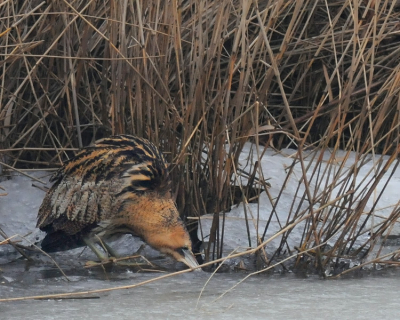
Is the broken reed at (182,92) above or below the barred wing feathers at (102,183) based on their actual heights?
above

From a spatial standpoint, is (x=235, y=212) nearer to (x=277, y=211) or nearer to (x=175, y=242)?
(x=277, y=211)

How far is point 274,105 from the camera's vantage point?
5086 millimetres

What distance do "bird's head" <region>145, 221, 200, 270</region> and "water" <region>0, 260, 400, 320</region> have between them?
19cm

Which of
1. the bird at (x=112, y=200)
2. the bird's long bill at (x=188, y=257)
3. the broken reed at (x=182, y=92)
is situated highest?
the broken reed at (x=182, y=92)

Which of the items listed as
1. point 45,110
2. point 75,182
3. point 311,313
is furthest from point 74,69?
point 311,313

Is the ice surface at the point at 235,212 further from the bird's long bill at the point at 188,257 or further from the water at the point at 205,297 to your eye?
the water at the point at 205,297

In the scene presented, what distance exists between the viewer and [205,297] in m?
2.85

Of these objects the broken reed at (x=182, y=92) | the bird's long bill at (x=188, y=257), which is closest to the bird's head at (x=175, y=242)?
the bird's long bill at (x=188, y=257)

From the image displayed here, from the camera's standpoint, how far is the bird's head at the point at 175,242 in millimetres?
3547

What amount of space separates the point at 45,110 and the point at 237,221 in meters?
1.24

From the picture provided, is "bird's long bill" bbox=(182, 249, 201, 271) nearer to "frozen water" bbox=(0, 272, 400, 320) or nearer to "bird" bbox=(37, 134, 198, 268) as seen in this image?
"bird" bbox=(37, 134, 198, 268)

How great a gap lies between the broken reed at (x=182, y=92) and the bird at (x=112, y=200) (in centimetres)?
12

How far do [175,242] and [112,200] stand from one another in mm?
382

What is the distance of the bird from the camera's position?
3639mm
